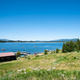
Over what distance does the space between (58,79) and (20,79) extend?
2466 millimetres

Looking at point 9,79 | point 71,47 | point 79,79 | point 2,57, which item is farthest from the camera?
point 71,47

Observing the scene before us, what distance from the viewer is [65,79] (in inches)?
175

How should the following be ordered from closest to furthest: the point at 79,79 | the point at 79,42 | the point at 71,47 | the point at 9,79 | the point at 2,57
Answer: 1. the point at 79,79
2. the point at 9,79
3. the point at 2,57
4. the point at 71,47
5. the point at 79,42

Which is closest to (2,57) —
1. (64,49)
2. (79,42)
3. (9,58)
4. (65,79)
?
(9,58)

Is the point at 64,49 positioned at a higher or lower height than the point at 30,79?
lower

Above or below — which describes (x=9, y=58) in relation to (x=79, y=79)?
below

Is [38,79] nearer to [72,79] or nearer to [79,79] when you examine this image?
[72,79]

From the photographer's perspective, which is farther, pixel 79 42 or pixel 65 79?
pixel 79 42

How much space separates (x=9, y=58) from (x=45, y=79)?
113 ft

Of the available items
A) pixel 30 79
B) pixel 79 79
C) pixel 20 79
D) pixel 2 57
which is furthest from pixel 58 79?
pixel 2 57

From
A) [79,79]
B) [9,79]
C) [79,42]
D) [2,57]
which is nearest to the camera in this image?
[79,79]

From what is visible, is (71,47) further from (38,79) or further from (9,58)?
(38,79)

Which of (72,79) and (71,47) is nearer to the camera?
(72,79)

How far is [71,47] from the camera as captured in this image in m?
66.5
